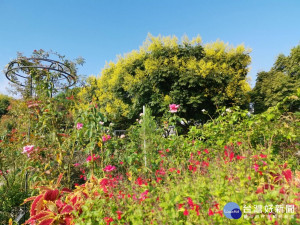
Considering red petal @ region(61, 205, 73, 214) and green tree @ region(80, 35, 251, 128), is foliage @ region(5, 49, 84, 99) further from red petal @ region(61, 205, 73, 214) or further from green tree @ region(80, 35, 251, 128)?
green tree @ region(80, 35, 251, 128)

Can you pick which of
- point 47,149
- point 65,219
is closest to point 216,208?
point 65,219

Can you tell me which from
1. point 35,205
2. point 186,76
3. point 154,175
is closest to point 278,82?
point 186,76

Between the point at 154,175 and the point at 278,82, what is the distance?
41.8ft

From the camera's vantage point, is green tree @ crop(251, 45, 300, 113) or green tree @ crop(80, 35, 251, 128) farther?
green tree @ crop(251, 45, 300, 113)

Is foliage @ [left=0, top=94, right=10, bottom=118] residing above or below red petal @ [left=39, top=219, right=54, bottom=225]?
above

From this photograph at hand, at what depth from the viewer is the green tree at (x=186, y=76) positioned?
706cm

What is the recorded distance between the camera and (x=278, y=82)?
40.2ft

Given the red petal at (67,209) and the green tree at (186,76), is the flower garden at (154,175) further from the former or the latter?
the green tree at (186,76)

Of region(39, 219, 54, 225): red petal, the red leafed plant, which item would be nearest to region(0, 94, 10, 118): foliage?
the red leafed plant

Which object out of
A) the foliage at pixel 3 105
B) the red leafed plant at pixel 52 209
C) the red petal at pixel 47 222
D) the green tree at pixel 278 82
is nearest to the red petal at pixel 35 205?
the red leafed plant at pixel 52 209

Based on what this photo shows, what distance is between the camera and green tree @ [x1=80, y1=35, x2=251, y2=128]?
7.06 metres

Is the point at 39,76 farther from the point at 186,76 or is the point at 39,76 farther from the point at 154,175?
the point at 186,76

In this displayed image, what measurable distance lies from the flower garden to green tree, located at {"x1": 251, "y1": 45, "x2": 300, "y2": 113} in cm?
938

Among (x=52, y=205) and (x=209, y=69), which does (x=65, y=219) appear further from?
(x=209, y=69)
